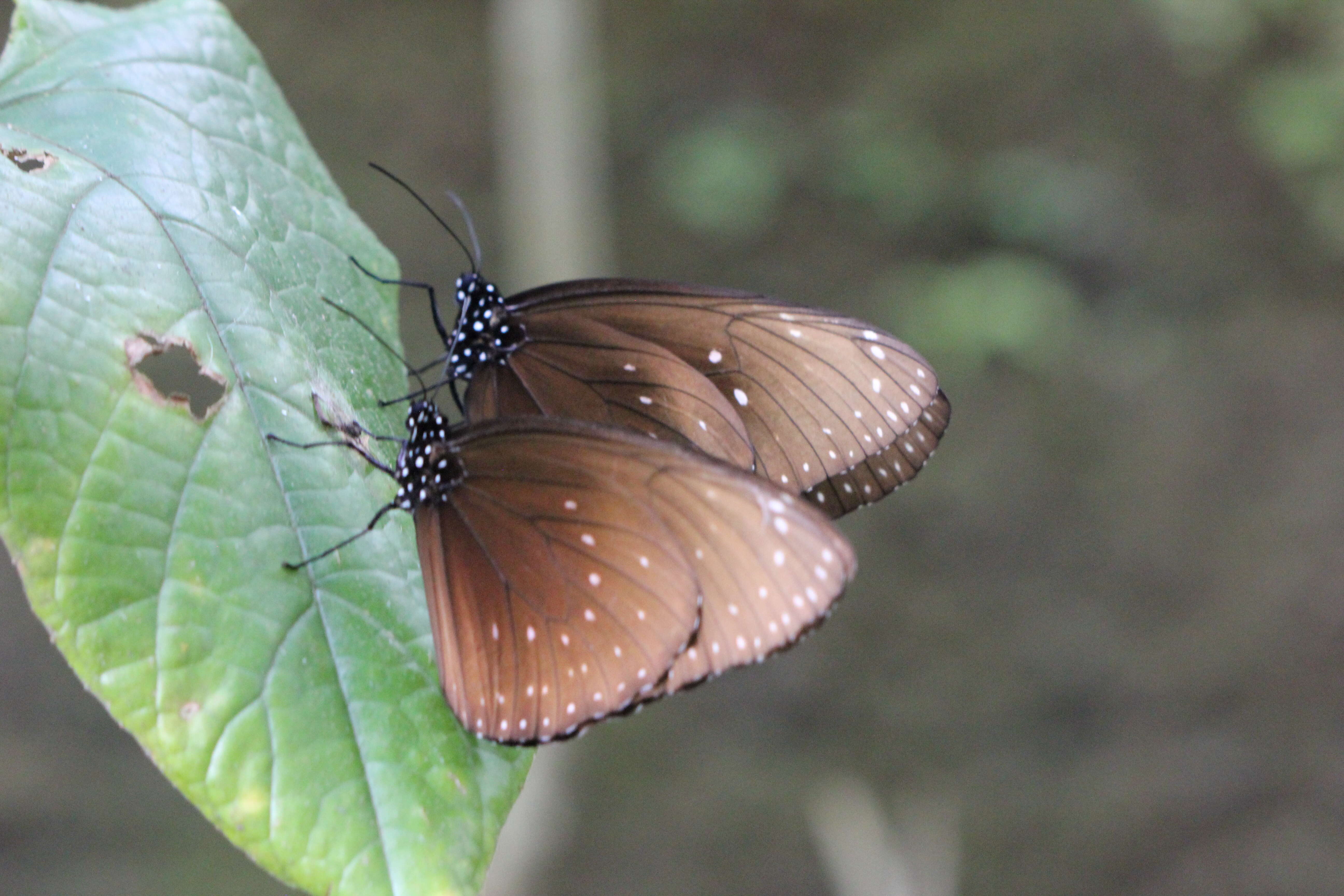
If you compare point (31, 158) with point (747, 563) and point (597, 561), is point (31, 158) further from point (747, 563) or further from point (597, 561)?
point (747, 563)

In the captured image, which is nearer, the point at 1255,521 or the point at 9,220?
the point at 9,220

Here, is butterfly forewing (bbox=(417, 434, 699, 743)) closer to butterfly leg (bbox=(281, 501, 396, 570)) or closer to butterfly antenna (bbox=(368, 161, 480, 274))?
butterfly leg (bbox=(281, 501, 396, 570))

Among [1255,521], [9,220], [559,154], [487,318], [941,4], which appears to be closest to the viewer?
[9,220]

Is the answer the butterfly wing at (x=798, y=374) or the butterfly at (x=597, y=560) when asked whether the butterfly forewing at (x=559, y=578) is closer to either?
the butterfly at (x=597, y=560)

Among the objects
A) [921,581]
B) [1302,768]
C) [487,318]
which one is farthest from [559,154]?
[1302,768]

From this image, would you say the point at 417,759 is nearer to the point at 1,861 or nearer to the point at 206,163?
the point at 206,163

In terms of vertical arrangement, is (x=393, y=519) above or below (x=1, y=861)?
above

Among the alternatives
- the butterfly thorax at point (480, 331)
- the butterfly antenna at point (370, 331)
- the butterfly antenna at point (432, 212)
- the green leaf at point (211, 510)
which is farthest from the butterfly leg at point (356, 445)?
the butterfly thorax at point (480, 331)
